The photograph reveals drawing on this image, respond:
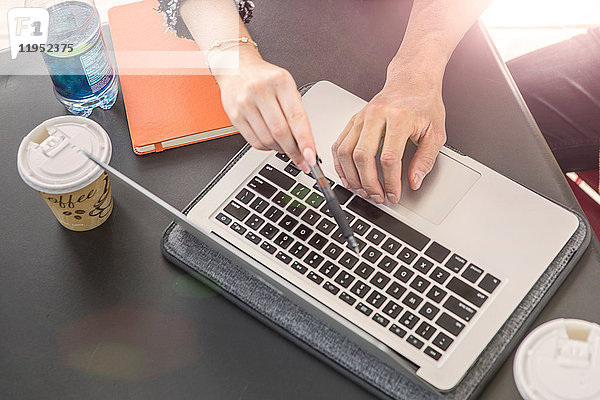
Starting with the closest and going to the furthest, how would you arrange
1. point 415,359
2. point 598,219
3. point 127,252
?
point 415,359
point 127,252
point 598,219

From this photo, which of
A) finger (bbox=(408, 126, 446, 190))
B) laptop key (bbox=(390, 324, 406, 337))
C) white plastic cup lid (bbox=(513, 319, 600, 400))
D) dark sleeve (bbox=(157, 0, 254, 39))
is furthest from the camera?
dark sleeve (bbox=(157, 0, 254, 39))

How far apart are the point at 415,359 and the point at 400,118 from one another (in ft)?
0.98

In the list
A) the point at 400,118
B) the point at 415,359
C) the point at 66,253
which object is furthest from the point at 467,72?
the point at 66,253

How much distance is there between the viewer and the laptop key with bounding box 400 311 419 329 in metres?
0.71

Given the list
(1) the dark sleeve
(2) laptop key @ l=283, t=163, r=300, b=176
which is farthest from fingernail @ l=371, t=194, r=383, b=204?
(1) the dark sleeve

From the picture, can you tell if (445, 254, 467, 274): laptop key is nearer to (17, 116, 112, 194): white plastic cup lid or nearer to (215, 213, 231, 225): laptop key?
(215, 213, 231, 225): laptop key

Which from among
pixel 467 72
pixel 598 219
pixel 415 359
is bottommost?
pixel 598 219

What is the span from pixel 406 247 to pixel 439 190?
0.10 m

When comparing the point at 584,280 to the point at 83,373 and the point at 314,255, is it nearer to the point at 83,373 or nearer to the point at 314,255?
the point at 314,255

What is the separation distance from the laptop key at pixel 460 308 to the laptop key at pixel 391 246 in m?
0.08

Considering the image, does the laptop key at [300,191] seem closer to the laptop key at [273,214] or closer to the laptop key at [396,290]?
the laptop key at [273,214]

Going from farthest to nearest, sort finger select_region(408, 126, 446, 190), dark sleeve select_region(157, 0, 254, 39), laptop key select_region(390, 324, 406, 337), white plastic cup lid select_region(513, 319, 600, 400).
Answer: dark sleeve select_region(157, 0, 254, 39)
finger select_region(408, 126, 446, 190)
laptop key select_region(390, 324, 406, 337)
white plastic cup lid select_region(513, 319, 600, 400)

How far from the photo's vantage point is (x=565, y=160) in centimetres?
112

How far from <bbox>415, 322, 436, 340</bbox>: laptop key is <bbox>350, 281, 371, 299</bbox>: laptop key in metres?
0.07
